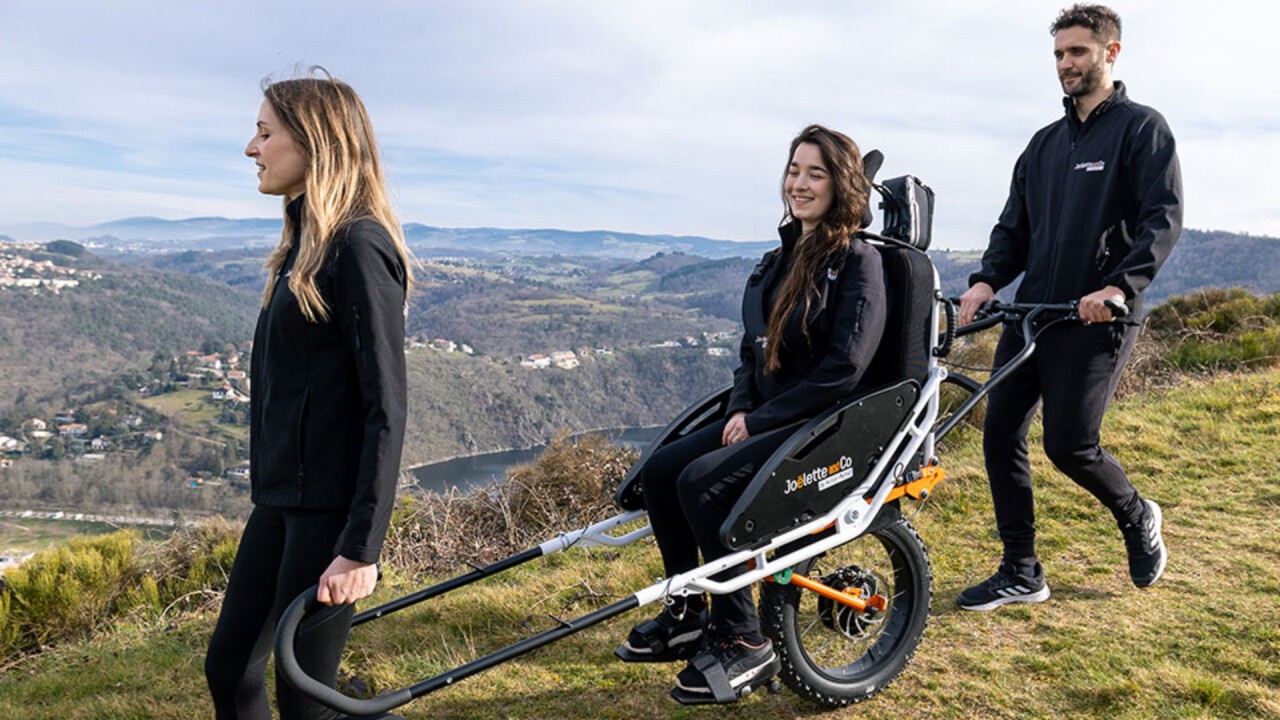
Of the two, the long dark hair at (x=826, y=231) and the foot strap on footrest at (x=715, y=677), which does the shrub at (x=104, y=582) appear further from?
the long dark hair at (x=826, y=231)

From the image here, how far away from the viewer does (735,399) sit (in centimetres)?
312

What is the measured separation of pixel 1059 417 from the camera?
3.41 meters

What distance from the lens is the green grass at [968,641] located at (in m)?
2.98

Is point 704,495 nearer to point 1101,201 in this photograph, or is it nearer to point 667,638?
point 667,638

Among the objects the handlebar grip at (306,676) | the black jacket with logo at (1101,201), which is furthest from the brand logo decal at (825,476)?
the black jacket with logo at (1101,201)

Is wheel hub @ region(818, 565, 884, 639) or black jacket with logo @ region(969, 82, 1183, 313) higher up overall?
black jacket with logo @ region(969, 82, 1183, 313)

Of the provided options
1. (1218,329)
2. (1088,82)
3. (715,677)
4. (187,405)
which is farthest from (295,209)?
(187,405)

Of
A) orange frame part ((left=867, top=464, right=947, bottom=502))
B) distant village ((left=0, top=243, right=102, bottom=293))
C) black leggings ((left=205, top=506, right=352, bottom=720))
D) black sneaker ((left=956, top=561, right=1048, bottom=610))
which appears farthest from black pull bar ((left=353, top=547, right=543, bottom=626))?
distant village ((left=0, top=243, right=102, bottom=293))

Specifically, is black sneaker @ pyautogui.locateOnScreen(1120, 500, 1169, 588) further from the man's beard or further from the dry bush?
the dry bush

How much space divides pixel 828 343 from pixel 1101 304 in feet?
3.57

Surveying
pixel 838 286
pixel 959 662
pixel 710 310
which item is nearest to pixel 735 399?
pixel 838 286

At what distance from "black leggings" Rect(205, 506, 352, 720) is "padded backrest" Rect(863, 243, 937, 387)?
1.87 metres

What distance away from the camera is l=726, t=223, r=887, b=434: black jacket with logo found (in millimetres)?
2773

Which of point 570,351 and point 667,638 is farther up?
point 667,638
